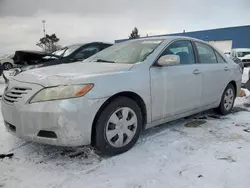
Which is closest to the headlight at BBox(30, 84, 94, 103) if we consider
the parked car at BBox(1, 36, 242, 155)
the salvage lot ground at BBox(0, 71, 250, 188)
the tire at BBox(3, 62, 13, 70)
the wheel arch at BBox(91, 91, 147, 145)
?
the parked car at BBox(1, 36, 242, 155)

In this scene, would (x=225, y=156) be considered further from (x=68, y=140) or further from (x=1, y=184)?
(x=1, y=184)

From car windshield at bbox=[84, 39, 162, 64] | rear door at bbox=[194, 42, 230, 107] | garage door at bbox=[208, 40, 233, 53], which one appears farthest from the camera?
garage door at bbox=[208, 40, 233, 53]

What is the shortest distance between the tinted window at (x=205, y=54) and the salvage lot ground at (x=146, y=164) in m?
1.23

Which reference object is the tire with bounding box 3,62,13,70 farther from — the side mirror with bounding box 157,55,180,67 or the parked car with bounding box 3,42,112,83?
the side mirror with bounding box 157,55,180,67

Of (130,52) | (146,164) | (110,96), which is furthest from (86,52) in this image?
(146,164)

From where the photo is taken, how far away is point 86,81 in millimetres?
2783

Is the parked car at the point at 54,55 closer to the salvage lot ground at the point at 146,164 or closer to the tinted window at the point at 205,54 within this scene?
the salvage lot ground at the point at 146,164

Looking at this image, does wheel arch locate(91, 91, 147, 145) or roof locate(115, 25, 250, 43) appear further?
roof locate(115, 25, 250, 43)

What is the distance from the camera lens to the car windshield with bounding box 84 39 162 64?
3575mm

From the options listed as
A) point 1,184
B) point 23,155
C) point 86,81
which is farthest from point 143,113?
point 1,184

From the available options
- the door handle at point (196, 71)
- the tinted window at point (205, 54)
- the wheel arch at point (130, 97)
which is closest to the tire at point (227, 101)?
the tinted window at point (205, 54)

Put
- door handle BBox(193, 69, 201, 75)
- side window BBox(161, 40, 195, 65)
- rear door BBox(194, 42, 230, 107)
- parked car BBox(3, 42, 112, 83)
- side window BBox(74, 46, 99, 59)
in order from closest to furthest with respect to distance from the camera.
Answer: side window BBox(161, 40, 195, 65) < door handle BBox(193, 69, 201, 75) < rear door BBox(194, 42, 230, 107) < parked car BBox(3, 42, 112, 83) < side window BBox(74, 46, 99, 59)

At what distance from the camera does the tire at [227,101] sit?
15.8 feet

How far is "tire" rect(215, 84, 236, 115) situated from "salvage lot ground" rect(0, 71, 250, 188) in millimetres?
998
